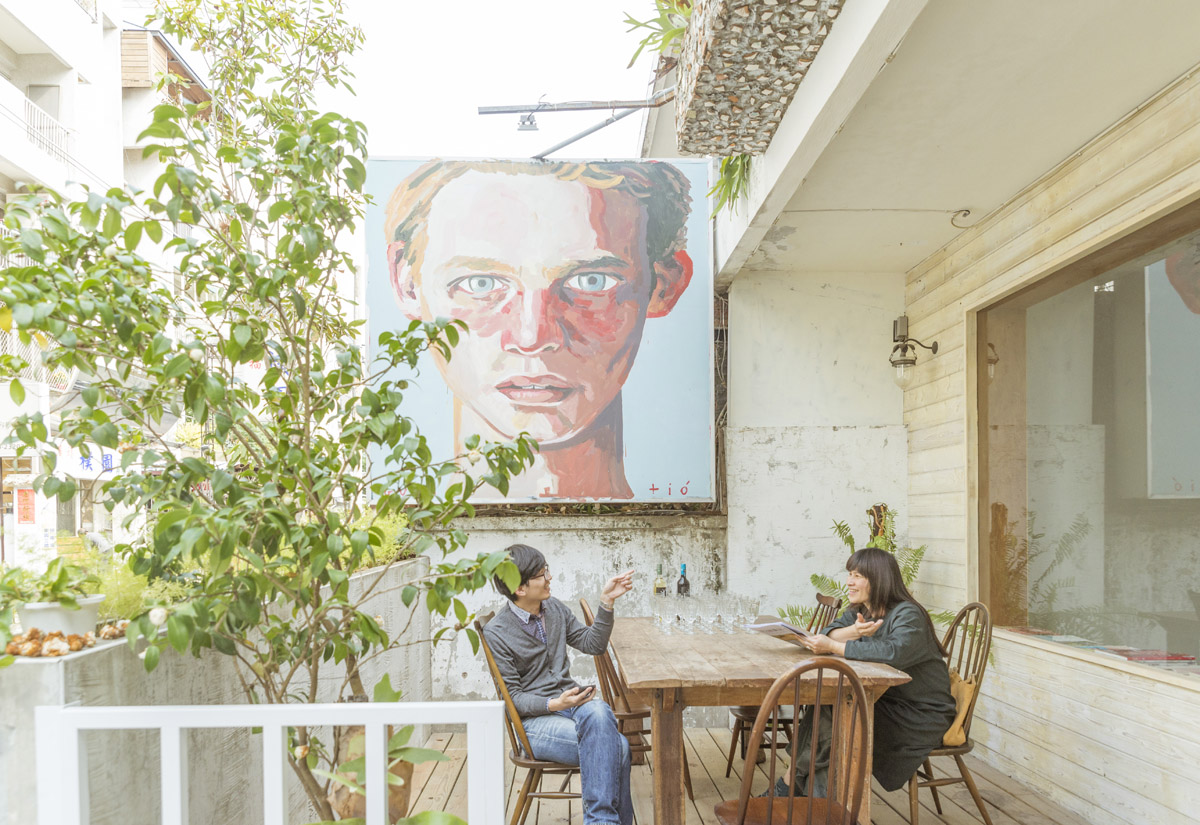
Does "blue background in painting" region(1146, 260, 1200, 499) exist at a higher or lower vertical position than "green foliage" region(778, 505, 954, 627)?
higher

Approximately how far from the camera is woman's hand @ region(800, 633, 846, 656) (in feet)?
11.1

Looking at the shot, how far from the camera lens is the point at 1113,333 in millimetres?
3695

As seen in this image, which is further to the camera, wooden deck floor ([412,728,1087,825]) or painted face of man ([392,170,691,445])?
painted face of man ([392,170,691,445])

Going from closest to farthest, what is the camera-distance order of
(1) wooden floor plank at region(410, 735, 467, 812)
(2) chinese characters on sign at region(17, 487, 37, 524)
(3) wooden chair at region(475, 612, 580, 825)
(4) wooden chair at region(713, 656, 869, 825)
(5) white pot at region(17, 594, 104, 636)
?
(5) white pot at region(17, 594, 104, 636)
(4) wooden chair at region(713, 656, 869, 825)
(3) wooden chair at region(475, 612, 580, 825)
(1) wooden floor plank at region(410, 735, 467, 812)
(2) chinese characters on sign at region(17, 487, 37, 524)

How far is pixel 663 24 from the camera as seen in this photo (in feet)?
12.1

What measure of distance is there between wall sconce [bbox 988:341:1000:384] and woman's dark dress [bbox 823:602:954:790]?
5.80 feet

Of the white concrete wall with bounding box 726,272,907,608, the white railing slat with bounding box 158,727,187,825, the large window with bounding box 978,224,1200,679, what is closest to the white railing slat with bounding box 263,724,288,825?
the white railing slat with bounding box 158,727,187,825

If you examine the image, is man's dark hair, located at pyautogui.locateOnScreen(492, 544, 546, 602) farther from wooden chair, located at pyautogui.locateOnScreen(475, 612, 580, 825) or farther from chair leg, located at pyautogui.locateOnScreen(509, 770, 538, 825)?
chair leg, located at pyautogui.locateOnScreen(509, 770, 538, 825)

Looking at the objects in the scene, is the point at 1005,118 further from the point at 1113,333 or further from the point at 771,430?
the point at 771,430

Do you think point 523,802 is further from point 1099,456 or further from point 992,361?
point 992,361

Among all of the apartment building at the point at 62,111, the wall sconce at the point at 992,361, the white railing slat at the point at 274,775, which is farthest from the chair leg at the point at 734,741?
the apartment building at the point at 62,111

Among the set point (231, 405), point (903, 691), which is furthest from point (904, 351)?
point (231, 405)

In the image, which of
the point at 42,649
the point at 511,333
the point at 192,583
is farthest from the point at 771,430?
the point at 42,649

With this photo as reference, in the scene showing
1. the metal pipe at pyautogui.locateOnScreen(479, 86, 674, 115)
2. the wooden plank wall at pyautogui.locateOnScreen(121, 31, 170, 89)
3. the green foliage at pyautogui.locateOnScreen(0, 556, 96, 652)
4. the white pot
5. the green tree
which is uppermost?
the wooden plank wall at pyautogui.locateOnScreen(121, 31, 170, 89)
